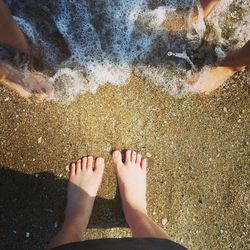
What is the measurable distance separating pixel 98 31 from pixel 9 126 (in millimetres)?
748

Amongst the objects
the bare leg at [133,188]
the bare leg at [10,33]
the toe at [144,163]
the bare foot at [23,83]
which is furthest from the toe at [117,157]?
the bare leg at [10,33]

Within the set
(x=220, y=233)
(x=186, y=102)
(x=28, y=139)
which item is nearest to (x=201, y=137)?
(x=186, y=102)

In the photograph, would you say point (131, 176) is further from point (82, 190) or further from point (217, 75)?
point (217, 75)

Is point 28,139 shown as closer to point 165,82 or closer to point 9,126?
point 9,126

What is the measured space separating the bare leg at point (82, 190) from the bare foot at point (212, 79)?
704 mm

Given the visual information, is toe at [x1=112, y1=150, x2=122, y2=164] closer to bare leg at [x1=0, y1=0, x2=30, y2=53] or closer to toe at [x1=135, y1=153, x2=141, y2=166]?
toe at [x1=135, y1=153, x2=141, y2=166]

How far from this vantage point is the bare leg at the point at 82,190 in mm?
2373

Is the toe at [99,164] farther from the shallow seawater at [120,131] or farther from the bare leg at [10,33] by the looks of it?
the bare leg at [10,33]

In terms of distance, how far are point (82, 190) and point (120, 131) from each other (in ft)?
1.31

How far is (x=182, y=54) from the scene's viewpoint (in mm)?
2520

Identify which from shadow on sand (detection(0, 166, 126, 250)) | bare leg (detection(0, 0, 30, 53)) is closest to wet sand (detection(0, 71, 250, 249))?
shadow on sand (detection(0, 166, 126, 250))

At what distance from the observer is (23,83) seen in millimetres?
2408

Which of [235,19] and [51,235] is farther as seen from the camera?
[235,19]

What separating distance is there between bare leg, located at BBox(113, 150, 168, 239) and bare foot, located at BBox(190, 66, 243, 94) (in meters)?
0.53
